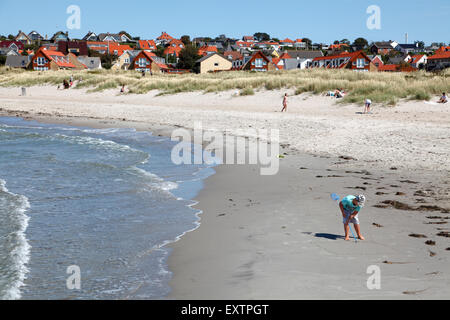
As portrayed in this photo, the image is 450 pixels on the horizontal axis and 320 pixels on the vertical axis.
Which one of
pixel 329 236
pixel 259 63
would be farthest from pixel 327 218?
pixel 259 63

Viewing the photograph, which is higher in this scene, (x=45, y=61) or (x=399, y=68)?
(x=45, y=61)

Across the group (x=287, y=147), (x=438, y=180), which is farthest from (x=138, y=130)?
(x=438, y=180)

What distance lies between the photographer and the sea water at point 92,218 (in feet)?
23.6

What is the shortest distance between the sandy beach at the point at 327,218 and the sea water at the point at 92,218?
60cm

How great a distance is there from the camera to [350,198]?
8.00 meters

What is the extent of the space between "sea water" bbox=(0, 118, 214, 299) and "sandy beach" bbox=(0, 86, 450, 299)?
597mm

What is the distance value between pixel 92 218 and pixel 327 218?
4908 mm

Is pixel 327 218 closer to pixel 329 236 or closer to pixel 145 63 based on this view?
pixel 329 236

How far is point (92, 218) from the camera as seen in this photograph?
10.6 meters

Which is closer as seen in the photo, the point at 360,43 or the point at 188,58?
the point at 188,58

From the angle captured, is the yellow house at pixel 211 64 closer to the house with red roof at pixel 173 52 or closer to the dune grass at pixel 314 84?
the house with red roof at pixel 173 52
